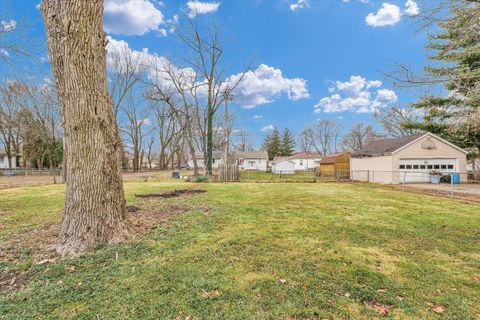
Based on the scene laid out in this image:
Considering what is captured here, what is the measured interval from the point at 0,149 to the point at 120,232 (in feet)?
178

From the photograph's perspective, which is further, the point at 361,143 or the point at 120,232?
the point at 361,143

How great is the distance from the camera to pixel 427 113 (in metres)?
20.9

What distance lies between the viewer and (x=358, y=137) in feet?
181

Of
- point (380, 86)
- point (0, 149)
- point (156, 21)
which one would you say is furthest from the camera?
point (0, 149)

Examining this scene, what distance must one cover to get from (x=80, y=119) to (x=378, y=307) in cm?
438

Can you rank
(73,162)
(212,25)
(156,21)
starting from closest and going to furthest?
1. (73,162)
2. (156,21)
3. (212,25)

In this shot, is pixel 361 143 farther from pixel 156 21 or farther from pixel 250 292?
pixel 250 292

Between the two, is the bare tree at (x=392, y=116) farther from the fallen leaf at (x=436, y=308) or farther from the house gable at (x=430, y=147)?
the fallen leaf at (x=436, y=308)

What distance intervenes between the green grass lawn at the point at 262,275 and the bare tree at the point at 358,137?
52912mm

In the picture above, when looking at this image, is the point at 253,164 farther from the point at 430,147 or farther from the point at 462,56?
the point at 462,56

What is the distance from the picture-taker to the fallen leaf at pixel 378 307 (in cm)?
221

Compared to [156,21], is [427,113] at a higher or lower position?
lower

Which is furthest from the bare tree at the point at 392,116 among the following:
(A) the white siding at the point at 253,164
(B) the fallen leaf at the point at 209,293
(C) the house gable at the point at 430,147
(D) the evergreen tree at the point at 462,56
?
(B) the fallen leaf at the point at 209,293

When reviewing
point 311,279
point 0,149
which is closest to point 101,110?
point 311,279
